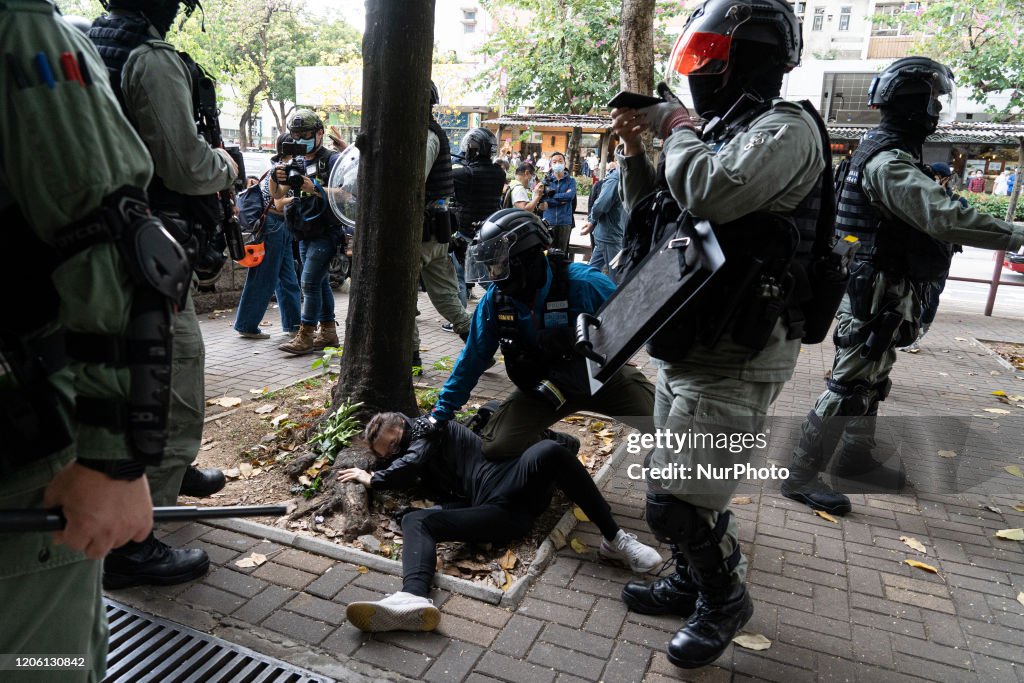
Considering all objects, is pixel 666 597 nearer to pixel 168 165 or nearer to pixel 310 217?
pixel 168 165

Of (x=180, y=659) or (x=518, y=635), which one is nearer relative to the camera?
(x=180, y=659)

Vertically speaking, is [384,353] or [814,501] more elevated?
[384,353]

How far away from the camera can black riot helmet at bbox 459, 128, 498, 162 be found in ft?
25.9

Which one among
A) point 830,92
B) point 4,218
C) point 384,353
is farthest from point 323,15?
point 4,218

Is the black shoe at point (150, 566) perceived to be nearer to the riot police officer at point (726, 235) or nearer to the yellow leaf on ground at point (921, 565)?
the riot police officer at point (726, 235)

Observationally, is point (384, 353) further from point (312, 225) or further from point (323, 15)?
point (323, 15)

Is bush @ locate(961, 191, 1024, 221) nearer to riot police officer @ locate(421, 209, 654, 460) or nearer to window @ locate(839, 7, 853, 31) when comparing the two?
window @ locate(839, 7, 853, 31)

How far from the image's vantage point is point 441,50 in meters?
32.9

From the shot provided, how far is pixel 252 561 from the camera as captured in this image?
10.2 feet

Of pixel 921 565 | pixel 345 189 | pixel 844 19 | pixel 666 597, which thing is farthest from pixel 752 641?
pixel 844 19

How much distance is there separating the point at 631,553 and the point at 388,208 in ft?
7.63

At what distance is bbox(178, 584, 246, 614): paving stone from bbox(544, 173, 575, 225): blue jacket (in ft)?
26.0

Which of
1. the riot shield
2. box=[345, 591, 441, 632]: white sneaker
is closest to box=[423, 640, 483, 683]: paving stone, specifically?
box=[345, 591, 441, 632]: white sneaker

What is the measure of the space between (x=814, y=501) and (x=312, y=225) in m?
4.77
